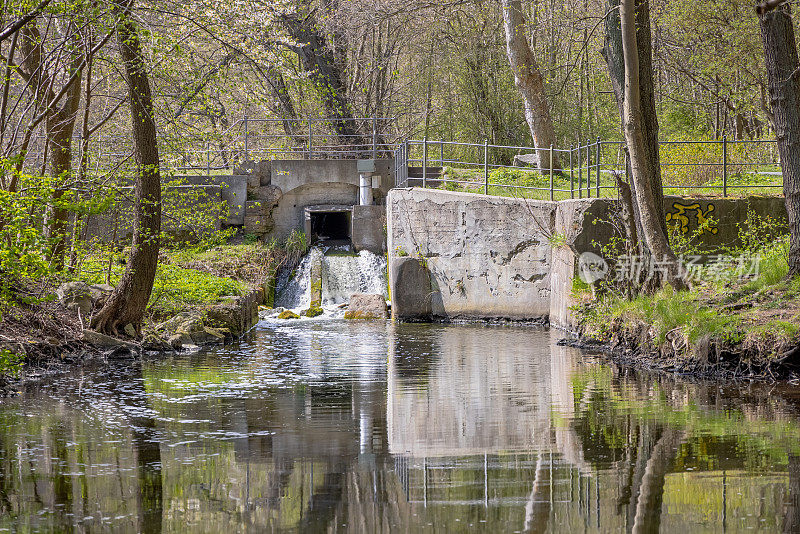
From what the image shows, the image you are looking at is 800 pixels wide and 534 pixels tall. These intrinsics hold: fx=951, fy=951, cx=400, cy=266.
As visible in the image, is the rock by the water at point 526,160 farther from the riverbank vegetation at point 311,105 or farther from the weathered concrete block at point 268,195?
the weathered concrete block at point 268,195

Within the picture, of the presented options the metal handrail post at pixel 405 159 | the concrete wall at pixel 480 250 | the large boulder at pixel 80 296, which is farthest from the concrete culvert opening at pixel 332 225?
the large boulder at pixel 80 296

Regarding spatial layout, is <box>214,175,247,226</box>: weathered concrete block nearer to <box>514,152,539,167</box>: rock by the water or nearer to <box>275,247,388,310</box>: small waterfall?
<box>275,247,388,310</box>: small waterfall

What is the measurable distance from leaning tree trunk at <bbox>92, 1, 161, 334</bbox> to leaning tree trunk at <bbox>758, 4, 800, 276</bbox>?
25.4ft

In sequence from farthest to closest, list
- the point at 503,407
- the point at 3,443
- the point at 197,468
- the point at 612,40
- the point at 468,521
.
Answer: the point at 612,40 → the point at 503,407 → the point at 3,443 → the point at 197,468 → the point at 468,521

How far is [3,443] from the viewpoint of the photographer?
7047mm

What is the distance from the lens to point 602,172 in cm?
2033

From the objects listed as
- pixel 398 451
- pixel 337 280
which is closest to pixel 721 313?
pixel 398 451

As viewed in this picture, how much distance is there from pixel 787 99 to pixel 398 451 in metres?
7.18

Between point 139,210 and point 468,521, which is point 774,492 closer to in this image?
point 468,521

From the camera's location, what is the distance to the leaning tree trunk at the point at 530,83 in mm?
21062

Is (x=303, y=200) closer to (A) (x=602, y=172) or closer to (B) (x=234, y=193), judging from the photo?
(B) (x=234, y=193)

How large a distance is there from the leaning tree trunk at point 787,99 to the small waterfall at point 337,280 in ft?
33.1

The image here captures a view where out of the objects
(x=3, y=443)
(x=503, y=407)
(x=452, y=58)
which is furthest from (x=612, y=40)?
(x=452, y=58)

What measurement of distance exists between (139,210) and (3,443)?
20.7 feet
